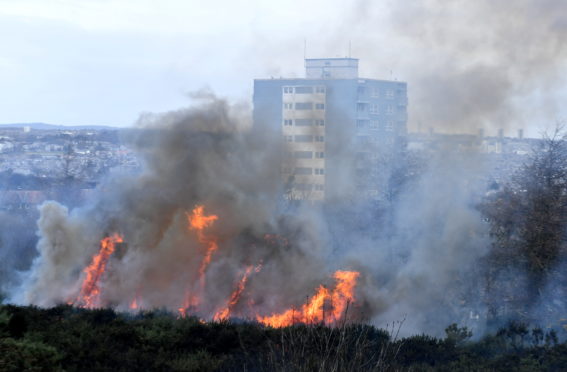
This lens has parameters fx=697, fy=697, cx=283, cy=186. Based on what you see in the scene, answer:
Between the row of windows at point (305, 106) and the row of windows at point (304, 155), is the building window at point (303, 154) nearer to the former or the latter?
the row of windows at point (304, 155)

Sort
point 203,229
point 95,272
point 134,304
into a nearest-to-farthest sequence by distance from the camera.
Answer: point 134,304, point 95,272, point 203,229

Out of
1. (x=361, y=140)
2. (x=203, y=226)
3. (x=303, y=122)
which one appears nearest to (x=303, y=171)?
(x=303, y=122)

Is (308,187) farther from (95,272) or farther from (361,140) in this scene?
(95,272)

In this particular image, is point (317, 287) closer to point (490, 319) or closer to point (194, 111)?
point (490, 319)

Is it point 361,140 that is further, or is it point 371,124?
point 371,124

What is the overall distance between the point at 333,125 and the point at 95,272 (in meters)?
28.3

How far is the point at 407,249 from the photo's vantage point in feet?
99.3

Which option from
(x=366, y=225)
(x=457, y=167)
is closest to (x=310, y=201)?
(x=366, y=225)

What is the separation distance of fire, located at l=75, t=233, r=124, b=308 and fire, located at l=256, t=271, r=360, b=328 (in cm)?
583

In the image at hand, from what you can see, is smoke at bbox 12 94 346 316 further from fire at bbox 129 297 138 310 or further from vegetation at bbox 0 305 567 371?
vegetation at bbox 0 305 567 371

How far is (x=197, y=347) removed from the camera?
14609 mm

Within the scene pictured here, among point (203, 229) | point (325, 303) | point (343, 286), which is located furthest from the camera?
point (203, 229)

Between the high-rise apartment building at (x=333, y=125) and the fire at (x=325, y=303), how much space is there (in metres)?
8.19

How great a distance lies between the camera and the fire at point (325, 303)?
22984 mm
